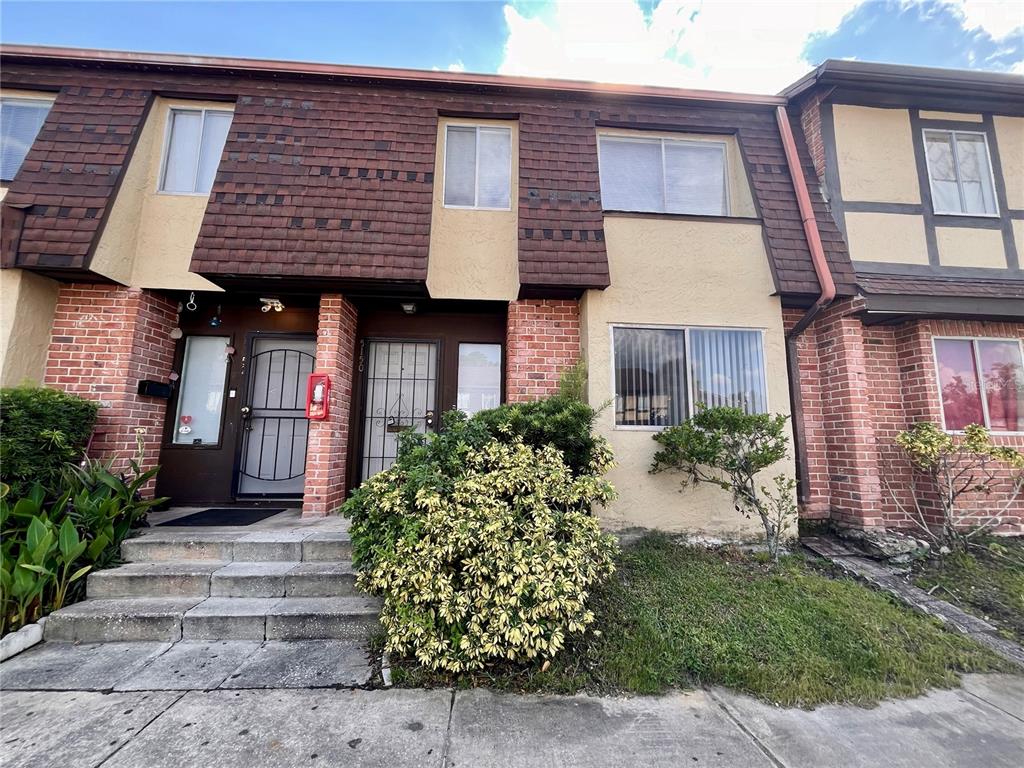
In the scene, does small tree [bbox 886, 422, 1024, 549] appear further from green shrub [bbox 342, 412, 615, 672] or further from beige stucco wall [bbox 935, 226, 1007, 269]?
green shrub [bbox 342, 412, 615, 672]

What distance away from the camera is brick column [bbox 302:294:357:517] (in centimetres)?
469

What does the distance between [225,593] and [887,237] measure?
826cm

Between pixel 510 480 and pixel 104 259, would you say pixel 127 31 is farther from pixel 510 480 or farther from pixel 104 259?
pixel 510 480

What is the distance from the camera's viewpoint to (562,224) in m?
4.85

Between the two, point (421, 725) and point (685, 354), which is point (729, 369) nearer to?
point (685, 354)

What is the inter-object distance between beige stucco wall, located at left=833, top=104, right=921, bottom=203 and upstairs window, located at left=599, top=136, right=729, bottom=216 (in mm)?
1480

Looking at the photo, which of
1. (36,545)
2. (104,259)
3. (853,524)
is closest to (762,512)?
(853,524)

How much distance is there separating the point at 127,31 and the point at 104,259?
3.58m

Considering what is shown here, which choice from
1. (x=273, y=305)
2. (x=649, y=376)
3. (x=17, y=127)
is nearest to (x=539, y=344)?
(x=649, y=376)

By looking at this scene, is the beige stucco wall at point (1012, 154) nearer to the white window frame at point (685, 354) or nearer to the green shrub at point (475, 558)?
the white window frame at point (685, 354)

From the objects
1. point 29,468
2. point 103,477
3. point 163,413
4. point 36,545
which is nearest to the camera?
point 36,545

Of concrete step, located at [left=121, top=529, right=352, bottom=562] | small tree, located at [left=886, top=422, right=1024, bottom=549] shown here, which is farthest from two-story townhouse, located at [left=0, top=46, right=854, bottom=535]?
small tree, located at [left=886, top=422, right=1024, bottom=549]

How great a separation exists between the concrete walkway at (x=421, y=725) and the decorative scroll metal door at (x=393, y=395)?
9.67 ft

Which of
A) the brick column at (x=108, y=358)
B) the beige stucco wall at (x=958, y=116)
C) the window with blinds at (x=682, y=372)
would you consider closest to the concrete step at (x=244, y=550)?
the brick column at (x=108, y=358)
